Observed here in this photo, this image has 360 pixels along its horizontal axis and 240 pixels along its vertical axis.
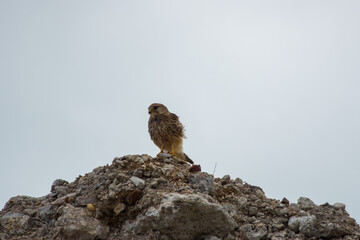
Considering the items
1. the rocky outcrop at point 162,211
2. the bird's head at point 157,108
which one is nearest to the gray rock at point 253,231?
the rocky outcrop at point 162,211

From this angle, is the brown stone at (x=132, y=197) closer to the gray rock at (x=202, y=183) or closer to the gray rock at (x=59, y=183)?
the gray rock at (x=202, y=183)

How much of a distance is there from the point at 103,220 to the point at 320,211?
3262 mm

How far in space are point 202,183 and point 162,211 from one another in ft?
3.87

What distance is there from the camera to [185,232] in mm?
5141

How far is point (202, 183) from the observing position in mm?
6098

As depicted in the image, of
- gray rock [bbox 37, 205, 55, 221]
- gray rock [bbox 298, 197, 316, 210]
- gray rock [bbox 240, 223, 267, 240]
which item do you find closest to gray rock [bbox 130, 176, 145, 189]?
gray rock [bbox 37, 205, 55, 221]

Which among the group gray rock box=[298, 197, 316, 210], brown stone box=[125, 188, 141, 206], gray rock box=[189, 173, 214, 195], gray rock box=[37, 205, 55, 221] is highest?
gray rock box=[298, 197, 316, 210]

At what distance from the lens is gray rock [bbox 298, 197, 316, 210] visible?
632 cm

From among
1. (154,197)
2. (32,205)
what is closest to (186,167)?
(154,197)

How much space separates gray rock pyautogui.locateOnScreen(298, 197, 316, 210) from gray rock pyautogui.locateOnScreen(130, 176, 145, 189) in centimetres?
256

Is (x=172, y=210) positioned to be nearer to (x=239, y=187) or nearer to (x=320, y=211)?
(x=239, y=187)

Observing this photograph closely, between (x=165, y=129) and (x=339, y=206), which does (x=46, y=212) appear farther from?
(x=339, y=206)

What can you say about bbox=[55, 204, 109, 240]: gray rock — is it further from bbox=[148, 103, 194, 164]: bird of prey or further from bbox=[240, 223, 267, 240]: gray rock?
bbox=[148, 103, 194, 164]: bird of prey

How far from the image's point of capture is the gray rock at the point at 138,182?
567cm
